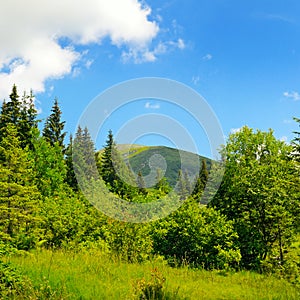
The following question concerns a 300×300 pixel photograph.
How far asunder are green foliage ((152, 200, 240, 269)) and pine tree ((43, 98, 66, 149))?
29082 millimetres

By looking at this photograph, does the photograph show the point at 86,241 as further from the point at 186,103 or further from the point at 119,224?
the point at 186,103

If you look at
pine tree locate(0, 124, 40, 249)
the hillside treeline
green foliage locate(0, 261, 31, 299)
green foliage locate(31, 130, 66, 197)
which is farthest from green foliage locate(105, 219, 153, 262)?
green foliage locate(31, 130, 66, 197)

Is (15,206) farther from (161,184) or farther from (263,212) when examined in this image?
(263,212)

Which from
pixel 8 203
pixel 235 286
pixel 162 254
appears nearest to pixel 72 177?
pixel 8 203

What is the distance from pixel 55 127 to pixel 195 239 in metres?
31.9

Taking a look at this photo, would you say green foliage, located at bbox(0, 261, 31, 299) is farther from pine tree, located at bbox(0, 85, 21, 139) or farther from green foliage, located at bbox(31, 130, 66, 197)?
pine tree, located at bbox(0, 85, 21, 139)

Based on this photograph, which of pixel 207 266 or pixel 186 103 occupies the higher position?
pixel 186 103

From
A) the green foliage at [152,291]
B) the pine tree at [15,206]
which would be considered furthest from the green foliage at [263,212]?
the pine tree at [15,206]

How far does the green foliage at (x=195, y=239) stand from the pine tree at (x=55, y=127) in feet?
95.4

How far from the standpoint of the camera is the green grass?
674 cm

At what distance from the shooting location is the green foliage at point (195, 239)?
39.3 ft

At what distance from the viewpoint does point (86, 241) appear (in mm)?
12273

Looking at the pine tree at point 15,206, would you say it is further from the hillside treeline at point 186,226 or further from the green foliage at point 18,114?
the green foliage at point 18,114

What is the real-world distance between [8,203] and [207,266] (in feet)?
26.0
